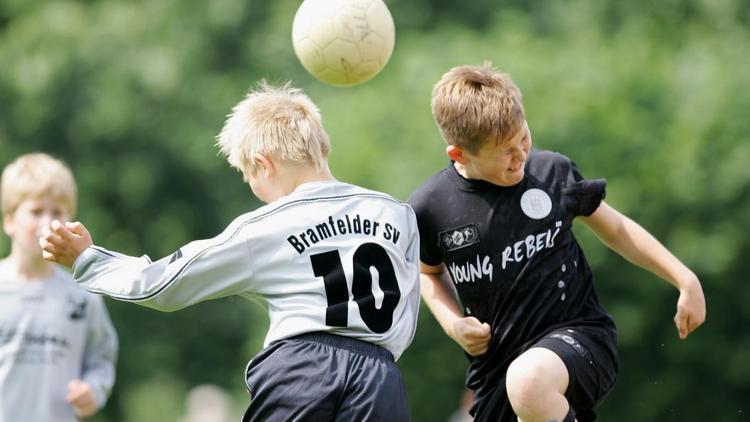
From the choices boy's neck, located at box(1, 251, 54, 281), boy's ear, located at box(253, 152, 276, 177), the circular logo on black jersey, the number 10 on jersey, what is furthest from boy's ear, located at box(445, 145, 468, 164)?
boy's neck, located at box(1, 251, 54, 281)

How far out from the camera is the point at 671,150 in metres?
16.0

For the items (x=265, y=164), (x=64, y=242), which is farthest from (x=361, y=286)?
(x=64, y=242)

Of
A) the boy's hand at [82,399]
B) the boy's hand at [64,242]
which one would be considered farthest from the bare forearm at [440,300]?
the boy's hand at [82,399]

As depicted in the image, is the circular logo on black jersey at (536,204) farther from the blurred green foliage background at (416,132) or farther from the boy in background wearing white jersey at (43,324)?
the blurred green foliage background at (416,132)

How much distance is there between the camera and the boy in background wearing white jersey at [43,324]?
7762 mm

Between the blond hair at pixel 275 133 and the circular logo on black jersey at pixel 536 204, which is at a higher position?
the blond hair at pixel 275 133

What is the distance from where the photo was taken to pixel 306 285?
5352mm

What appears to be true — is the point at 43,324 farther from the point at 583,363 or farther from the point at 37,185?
the point at 583,363

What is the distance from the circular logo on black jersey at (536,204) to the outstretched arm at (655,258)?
12.7 inches

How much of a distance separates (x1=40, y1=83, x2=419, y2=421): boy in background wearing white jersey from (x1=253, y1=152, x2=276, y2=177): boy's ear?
0.08m

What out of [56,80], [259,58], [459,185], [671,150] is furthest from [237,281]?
[259,58]

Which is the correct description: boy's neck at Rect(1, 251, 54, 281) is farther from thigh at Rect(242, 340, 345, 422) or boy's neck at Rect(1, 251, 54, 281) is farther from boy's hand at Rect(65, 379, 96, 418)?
thigh at Rect(242, 340, 345, 422)

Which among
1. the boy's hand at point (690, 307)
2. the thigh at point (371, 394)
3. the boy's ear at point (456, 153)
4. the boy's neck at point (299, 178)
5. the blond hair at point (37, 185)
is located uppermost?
the blond hair at point (37, 185)

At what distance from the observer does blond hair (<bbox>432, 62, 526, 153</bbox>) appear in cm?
573
